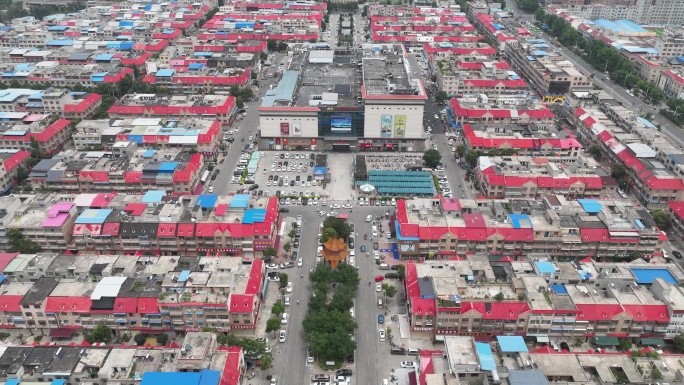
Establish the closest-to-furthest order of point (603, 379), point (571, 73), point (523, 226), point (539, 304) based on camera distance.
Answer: point (603, 379) → point (539, 304) → point (523, 226) → point (571, 73)

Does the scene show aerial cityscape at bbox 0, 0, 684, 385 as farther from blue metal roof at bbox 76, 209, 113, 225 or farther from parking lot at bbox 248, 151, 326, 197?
parking lot at bbox 248, 151, 326, 197

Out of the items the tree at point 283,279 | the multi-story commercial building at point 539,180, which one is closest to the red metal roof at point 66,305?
the tree at point 283,279

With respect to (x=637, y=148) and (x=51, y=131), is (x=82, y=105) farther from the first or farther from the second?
(x=637, y=148)

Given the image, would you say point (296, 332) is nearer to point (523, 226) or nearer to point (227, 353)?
point (227, 353)

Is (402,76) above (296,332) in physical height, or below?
above

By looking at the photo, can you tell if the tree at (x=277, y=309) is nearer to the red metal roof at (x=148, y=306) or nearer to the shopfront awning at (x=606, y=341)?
the red metal roof at (x=148, y=306)

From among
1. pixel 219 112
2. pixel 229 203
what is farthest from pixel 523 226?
pixel 219 112

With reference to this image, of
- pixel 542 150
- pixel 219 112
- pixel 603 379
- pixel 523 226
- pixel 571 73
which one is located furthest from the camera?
pixel 571 73

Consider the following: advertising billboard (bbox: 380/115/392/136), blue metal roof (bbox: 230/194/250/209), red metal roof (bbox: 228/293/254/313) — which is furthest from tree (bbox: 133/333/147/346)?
advertising billboard (bbox: 380/115/392/136)
